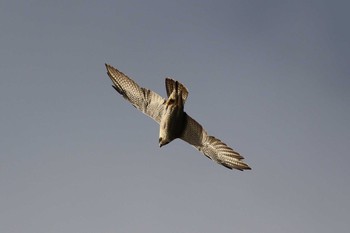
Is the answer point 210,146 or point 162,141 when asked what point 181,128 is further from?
point 210,146

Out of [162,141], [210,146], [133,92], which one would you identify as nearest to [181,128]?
[162,141]

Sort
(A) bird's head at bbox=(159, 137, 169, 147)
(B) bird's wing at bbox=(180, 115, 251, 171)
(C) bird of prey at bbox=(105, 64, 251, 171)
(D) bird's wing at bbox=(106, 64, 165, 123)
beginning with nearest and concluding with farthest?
(B) bird's wing at bbox=(180, 115, 251, 171) → (C) bird of prey at bbox=(105, 64, 251, 171) → (A) bird's head at bbox=(159, 137, 169, 147) → (D) bird's wing at bbox=(106, 64, 165, 123)

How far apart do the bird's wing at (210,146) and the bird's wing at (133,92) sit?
7.20 ft

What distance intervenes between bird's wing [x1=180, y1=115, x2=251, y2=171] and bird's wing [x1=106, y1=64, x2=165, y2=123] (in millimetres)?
2195

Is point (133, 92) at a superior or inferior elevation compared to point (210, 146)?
superior

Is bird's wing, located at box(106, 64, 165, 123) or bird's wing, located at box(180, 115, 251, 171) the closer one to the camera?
bird's wing, located at box(180, 115, 251, 171)

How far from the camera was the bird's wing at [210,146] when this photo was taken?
22691 mm

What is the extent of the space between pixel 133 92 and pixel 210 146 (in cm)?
478

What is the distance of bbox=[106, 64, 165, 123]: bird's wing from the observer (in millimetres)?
25625

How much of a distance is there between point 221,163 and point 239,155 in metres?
0.89

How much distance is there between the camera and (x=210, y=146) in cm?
2392

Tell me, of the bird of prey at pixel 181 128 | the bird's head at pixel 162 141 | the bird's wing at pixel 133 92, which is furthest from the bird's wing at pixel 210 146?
the bird's wing at pixel 133 92

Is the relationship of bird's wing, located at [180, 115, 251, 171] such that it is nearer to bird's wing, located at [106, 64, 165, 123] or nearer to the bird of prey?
the bird of prey

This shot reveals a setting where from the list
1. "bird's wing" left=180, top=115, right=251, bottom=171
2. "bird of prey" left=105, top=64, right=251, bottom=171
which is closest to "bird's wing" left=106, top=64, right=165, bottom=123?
"bird of prey" left=105, top=64, right=251, bottom=171
